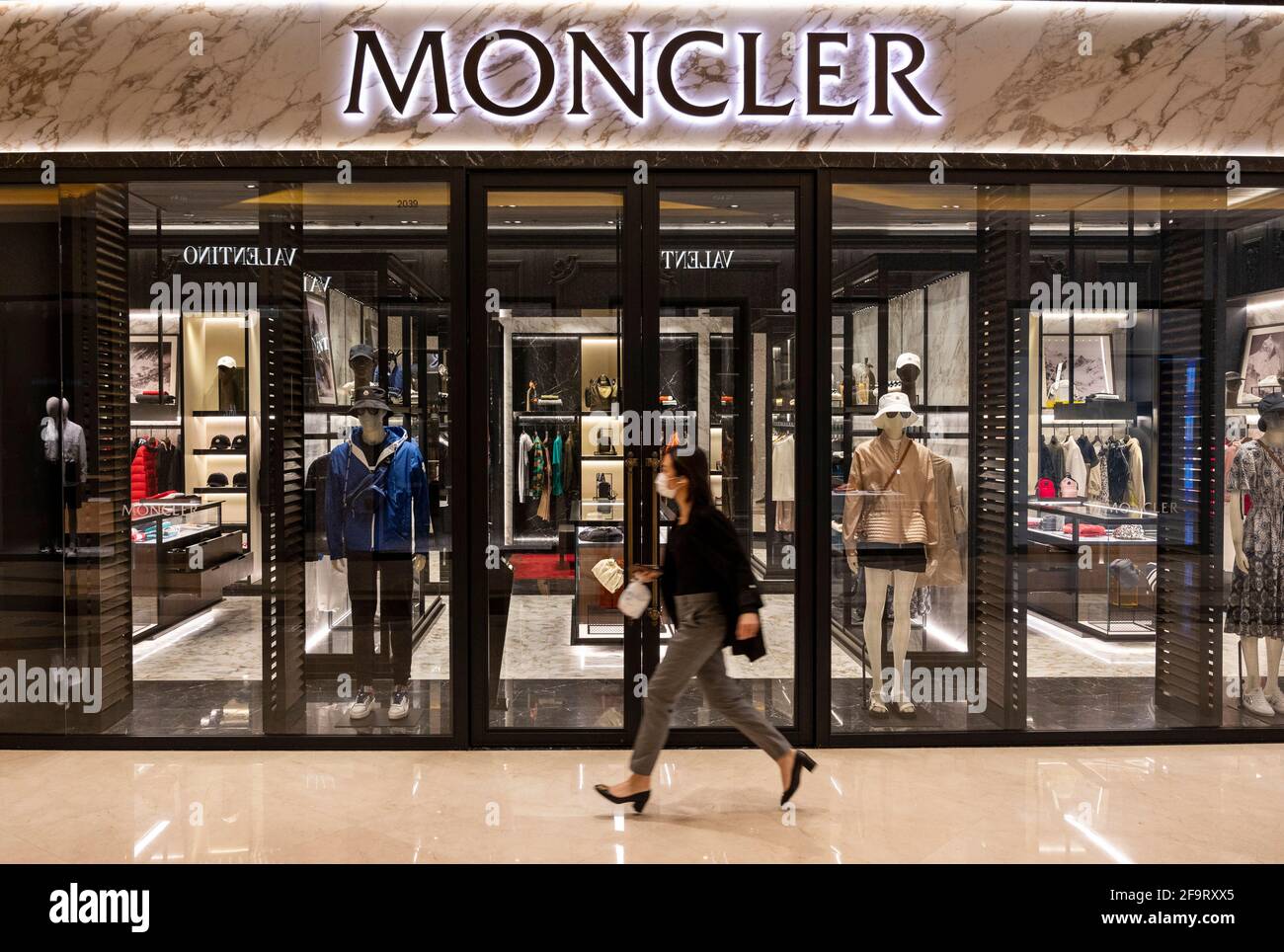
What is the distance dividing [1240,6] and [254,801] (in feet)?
19.0

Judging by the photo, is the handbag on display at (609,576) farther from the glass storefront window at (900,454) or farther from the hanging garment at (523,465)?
the glass storefront window at (900,454)

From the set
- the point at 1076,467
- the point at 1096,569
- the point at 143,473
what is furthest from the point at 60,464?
the point at 1096,569

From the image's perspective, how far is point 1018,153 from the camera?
432 centimetres

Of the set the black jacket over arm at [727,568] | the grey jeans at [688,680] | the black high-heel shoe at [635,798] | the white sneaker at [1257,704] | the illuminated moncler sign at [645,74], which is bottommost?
the black high-heel shoe at [635,798]

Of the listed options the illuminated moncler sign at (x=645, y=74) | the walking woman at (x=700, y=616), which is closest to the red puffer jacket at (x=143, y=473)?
the illuminated moncler sign at (x=645, y=74)

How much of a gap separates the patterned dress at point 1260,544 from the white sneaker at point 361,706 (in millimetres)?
4406

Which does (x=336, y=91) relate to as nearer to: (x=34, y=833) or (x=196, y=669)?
(x=196, y=669)

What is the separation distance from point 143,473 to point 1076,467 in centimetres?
472

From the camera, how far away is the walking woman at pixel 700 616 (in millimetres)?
3352

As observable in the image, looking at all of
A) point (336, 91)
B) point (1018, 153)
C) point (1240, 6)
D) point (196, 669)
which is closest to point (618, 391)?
point (336, 91)

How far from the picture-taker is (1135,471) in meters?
4.61

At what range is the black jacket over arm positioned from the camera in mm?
3346
